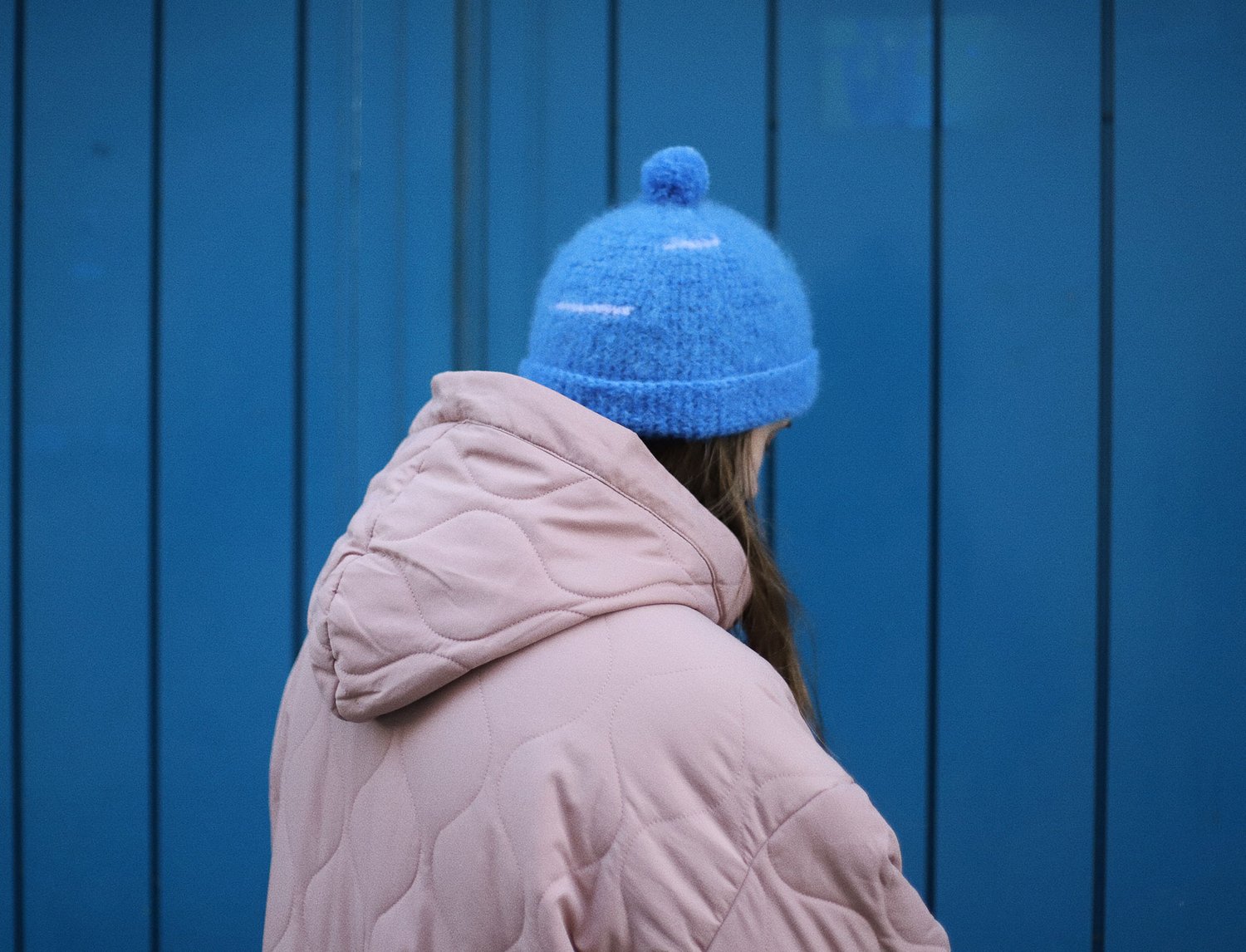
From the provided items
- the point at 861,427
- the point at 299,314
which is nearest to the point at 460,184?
the point at 299,314

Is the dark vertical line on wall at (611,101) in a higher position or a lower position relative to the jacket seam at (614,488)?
higher

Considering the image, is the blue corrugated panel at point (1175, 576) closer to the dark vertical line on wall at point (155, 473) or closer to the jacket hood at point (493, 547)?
the jacket hood at point (493, 547)

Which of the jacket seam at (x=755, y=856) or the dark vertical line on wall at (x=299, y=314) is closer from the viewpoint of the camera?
the jacket seam at (x=755, y=856)

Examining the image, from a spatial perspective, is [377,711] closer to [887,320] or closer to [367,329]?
[367,329]

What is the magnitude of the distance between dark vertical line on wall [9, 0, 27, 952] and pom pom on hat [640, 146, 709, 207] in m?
1.09

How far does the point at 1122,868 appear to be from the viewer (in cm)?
153

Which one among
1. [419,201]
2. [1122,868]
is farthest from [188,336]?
[1122,868]

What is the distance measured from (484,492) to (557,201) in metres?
0.84

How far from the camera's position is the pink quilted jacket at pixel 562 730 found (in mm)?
785

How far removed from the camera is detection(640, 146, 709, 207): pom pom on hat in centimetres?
105

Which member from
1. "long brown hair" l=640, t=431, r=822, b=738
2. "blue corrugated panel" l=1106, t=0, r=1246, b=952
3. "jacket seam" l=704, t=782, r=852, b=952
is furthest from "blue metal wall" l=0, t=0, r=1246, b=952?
"jacket seam" l=704, t=782, r=852, b=952

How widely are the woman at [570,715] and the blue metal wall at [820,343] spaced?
0.65 metres

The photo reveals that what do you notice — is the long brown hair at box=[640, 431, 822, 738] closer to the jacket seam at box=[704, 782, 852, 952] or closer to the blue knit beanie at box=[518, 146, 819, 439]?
the blue knit beanie at box=[518, 146, 819, 439]

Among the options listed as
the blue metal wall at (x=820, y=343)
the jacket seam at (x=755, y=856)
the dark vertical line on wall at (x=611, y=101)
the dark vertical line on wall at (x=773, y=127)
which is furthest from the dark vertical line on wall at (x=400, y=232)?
the jacket seam at (x=755, y=856)
